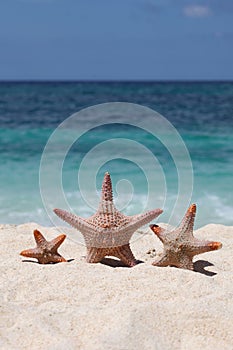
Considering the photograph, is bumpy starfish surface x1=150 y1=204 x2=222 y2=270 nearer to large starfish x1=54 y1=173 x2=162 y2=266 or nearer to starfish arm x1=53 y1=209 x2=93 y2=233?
large starfish x1=54 y1=173 x2=162 y2=266

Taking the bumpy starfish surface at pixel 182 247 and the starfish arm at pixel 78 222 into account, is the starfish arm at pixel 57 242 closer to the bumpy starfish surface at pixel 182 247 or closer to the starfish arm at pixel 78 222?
the starfish arm at pixel 78 222

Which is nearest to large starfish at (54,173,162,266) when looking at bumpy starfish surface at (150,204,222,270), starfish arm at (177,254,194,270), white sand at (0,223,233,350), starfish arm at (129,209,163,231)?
starfish arm at (129,209,163,231)

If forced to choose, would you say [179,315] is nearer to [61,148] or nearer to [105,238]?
Answer: [105,238]

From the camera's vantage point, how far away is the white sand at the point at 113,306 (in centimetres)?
305

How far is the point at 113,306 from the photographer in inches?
136

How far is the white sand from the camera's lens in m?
3.05

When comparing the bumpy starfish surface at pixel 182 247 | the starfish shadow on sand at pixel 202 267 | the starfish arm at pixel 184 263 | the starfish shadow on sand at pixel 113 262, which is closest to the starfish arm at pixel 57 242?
the starfish shadow on sand at pixel 113 262

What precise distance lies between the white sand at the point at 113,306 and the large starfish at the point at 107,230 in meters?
0.14

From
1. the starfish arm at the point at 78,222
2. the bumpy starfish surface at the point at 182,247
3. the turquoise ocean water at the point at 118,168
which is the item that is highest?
the starfish arm at the point at 78,222

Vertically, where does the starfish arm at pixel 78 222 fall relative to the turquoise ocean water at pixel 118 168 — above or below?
above

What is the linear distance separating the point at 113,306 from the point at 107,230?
85 centimetres

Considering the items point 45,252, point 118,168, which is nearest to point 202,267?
point 45,252

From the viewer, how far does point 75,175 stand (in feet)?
38.0

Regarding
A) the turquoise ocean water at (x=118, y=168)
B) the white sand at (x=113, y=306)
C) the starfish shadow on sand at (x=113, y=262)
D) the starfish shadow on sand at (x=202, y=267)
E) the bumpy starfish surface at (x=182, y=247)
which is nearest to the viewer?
the white sand at (x=113, y=306)
